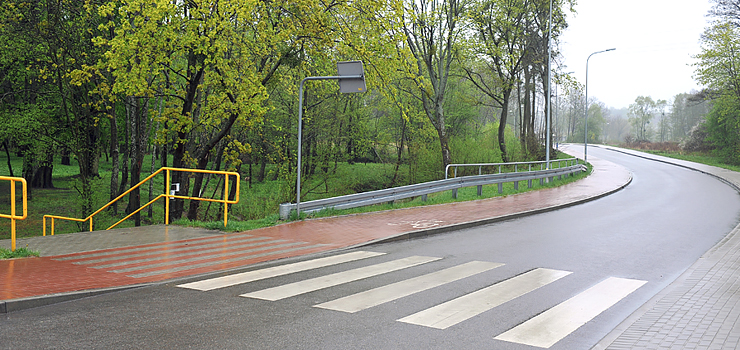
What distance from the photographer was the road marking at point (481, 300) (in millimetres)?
5629

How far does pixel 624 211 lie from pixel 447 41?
56.6 ft

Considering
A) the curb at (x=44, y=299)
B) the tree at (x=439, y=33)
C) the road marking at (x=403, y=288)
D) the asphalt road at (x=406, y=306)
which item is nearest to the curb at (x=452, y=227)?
the asphalt road at (x=406, y=306)

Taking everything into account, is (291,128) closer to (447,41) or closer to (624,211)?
(447,41)

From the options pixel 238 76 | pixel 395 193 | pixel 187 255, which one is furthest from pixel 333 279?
pixel 238 76

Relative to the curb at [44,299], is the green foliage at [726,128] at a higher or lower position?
higher

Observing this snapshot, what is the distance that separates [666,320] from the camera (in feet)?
18.0

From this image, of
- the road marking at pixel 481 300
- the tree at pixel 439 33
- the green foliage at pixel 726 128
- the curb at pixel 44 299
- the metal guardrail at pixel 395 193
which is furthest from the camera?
the green foliage at pixel 726 128

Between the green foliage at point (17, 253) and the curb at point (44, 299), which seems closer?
the curb at point (44, 299)

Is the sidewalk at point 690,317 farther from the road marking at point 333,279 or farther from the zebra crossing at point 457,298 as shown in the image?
the road marking at point 333,279

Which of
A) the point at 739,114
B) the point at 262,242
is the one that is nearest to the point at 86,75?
the point at 262,242

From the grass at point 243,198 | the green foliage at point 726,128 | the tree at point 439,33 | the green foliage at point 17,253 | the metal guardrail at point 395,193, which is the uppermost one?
the tree at point 439,33

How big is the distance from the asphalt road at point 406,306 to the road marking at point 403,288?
6 cm

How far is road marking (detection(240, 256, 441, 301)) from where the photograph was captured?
21.7ft

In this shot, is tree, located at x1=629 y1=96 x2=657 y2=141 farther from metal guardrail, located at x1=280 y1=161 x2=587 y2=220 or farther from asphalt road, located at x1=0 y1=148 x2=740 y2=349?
asphalt road, located at x1=0 y1=148 x2=740 y2=349
